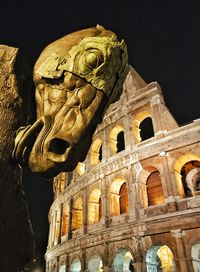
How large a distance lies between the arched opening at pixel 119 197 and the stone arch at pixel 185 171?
10.6 feet

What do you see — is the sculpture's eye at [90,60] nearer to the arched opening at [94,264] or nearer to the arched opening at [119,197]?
the arched opening at [119,197]

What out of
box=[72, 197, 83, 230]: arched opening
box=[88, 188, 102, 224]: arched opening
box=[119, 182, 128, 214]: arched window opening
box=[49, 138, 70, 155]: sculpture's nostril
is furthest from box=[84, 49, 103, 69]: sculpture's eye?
box=[72, 197, 83, 230]: arched opening

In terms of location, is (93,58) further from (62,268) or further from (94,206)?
(62,268)

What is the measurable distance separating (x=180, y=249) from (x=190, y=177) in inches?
140

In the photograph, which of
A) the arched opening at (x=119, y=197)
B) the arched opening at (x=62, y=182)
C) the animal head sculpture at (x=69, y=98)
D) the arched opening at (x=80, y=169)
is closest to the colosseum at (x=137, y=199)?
the arched opening at (x=119, y=197)

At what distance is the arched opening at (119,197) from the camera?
13362 mm

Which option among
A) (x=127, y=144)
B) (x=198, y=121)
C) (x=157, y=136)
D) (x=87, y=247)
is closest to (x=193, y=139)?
(x=198, y=121)

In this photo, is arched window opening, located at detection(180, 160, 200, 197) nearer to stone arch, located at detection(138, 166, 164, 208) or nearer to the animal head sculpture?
stone arch, located at detection(138, 166, 164, 208)

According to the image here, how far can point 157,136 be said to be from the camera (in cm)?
1279

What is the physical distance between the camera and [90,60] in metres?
1.32

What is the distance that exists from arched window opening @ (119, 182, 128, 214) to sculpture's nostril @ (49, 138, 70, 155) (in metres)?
13.0

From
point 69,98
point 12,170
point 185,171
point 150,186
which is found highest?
point 185,171

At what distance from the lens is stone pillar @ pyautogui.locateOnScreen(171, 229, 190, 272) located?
31.2 ft

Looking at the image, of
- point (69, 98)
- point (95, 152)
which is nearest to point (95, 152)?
point (95, 152)
